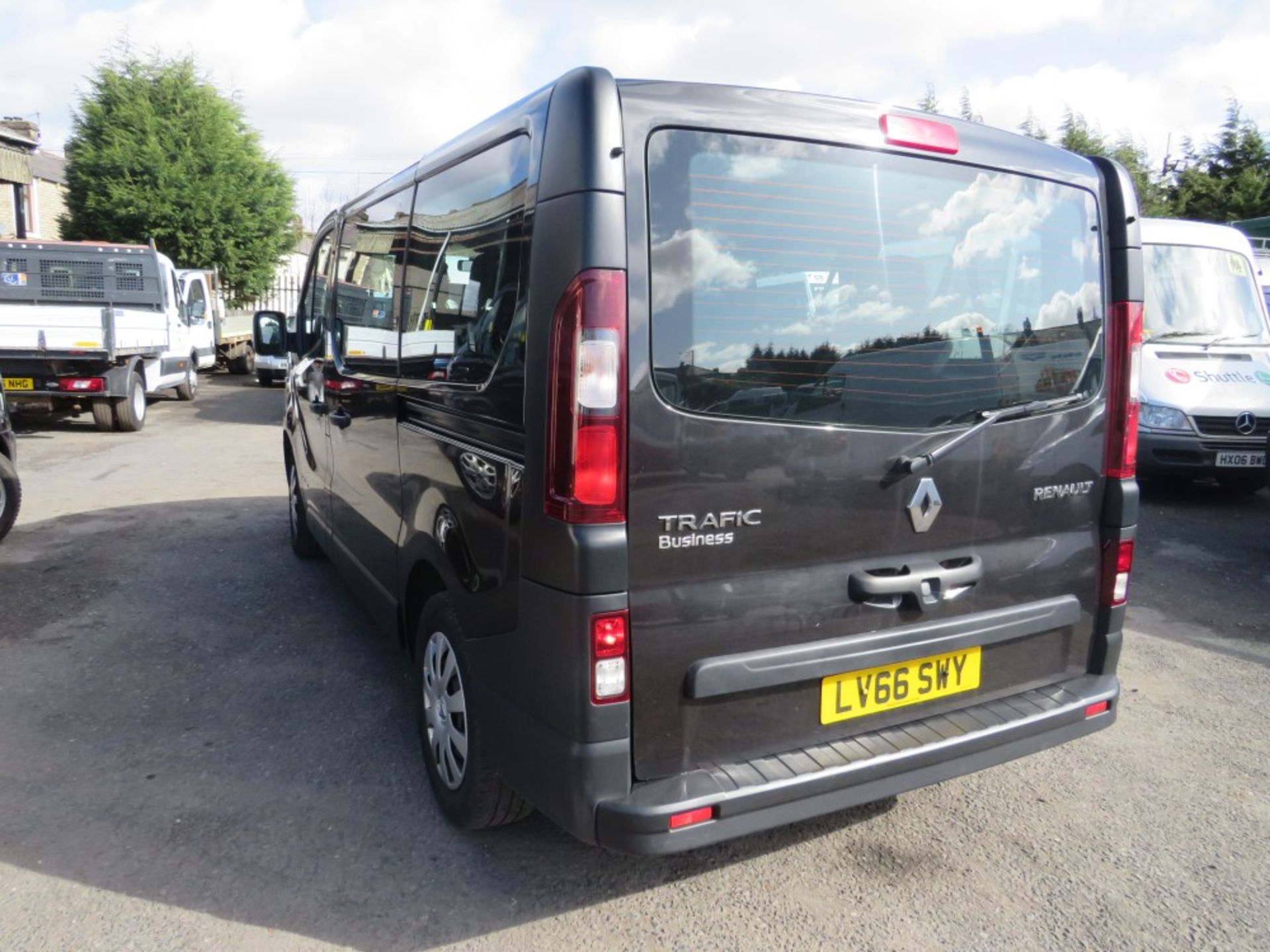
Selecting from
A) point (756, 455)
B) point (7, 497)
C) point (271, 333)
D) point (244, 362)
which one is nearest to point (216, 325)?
point (244, 362)

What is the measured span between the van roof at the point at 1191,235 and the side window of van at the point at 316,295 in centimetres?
744

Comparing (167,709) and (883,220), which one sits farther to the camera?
(167,709)

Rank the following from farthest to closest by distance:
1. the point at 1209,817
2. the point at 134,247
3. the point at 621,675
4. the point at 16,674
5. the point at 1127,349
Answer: the point at 134,247 < the point at 16,674 < the point at 1209,817 < the point at 1127,349 < the point at 621,675

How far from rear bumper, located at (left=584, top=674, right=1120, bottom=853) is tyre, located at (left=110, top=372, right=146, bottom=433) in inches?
482

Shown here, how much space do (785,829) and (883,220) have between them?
6.39 feet

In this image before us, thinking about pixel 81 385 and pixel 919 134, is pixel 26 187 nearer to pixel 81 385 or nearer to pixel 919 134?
pixel 81 385

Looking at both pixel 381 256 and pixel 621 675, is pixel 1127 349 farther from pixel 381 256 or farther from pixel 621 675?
pixel 381 256

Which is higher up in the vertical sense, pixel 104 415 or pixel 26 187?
pixel 26 187

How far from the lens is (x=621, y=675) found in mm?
2428

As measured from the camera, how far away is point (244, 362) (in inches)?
909

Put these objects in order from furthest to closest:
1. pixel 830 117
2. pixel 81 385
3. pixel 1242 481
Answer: pixel 81 385
pixel 1242 481
pixel 830 117

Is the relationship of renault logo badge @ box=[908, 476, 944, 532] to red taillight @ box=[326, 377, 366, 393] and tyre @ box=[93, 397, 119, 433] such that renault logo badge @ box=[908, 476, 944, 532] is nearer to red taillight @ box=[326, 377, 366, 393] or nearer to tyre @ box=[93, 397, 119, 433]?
red taillight @ box=[326, 377, 366, 393]

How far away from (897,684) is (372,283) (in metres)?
2.63

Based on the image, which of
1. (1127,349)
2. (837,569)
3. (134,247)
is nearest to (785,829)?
(837,569)
